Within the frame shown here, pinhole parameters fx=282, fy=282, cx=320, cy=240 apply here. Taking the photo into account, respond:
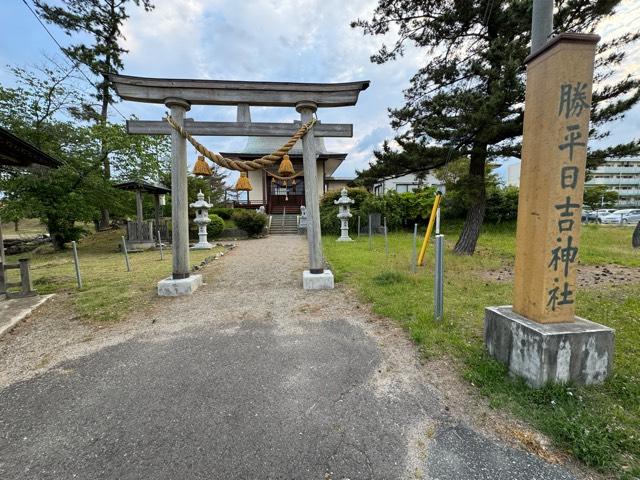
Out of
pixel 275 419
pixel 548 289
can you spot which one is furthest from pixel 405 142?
pixel 275 419

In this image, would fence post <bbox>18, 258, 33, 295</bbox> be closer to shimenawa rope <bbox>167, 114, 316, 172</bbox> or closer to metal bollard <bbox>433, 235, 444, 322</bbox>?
shimenawa rope <bbox>167, 114, 316, 172</bbox>

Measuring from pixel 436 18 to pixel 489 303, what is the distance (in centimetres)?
691

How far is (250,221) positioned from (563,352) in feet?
50.8

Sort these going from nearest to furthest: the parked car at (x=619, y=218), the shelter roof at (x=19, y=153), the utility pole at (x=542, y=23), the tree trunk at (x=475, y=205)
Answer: the utility pole at (x=542, y=23), the shelter roof at (x=19, y=153), the tree trunk at (x=475, y=205), the parked car at (x=619, y=218)

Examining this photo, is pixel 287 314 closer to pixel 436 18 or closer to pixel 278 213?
pixel 436 18

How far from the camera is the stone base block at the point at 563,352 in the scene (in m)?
2.13

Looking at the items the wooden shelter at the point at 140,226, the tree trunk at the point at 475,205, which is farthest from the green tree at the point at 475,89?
the wooden shelter at the point at 140,226

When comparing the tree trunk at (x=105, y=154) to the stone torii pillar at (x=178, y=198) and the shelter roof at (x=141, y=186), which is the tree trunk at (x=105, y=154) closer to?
the shelter roof at (x=141, y=186)

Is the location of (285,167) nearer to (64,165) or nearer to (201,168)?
(201,168)

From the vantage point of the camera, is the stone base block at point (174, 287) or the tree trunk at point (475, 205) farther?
the tree trunk at point (475, 205)

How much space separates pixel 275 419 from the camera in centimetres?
208

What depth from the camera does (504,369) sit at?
2488 millimetres

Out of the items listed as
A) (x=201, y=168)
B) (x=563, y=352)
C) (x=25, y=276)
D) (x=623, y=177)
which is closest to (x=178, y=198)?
(x=201, y=168)

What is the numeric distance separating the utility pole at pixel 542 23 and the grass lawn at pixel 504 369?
9.91ft
